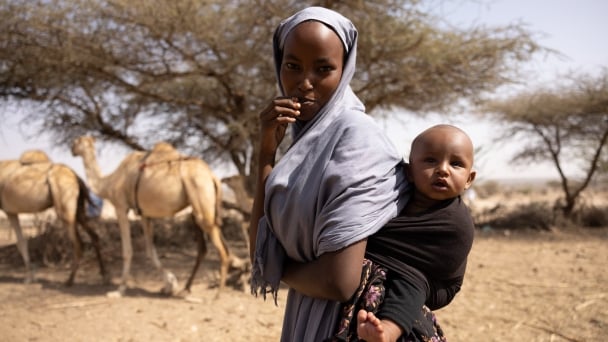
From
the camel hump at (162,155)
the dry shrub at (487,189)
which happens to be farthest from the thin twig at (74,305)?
the dry shrub at (487,189)

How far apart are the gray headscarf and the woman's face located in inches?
1.1

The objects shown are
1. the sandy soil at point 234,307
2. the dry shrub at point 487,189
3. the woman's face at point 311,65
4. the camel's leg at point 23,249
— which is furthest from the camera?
the dry shrub at point 487,189

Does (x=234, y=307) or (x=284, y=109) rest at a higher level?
(x=284, y=109)

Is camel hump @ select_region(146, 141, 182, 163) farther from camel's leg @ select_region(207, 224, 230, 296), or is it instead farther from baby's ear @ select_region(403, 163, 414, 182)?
baby's ear @ select_region(403, 163, 414, 182)

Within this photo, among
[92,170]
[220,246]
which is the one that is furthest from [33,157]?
[220,246]

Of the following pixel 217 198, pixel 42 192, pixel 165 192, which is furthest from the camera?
pixel 42 192

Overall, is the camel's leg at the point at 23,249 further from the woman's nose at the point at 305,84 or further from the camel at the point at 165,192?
the woman's nose at the point at 305,84

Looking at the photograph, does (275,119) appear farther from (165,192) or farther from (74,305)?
(74,305)

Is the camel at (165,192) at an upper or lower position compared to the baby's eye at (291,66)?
lower

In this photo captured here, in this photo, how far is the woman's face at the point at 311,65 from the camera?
1.32m

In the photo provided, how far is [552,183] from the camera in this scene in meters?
29.1

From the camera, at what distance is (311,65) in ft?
4.40

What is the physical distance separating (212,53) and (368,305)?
751 centimetres

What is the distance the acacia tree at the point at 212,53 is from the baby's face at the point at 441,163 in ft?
18.9
